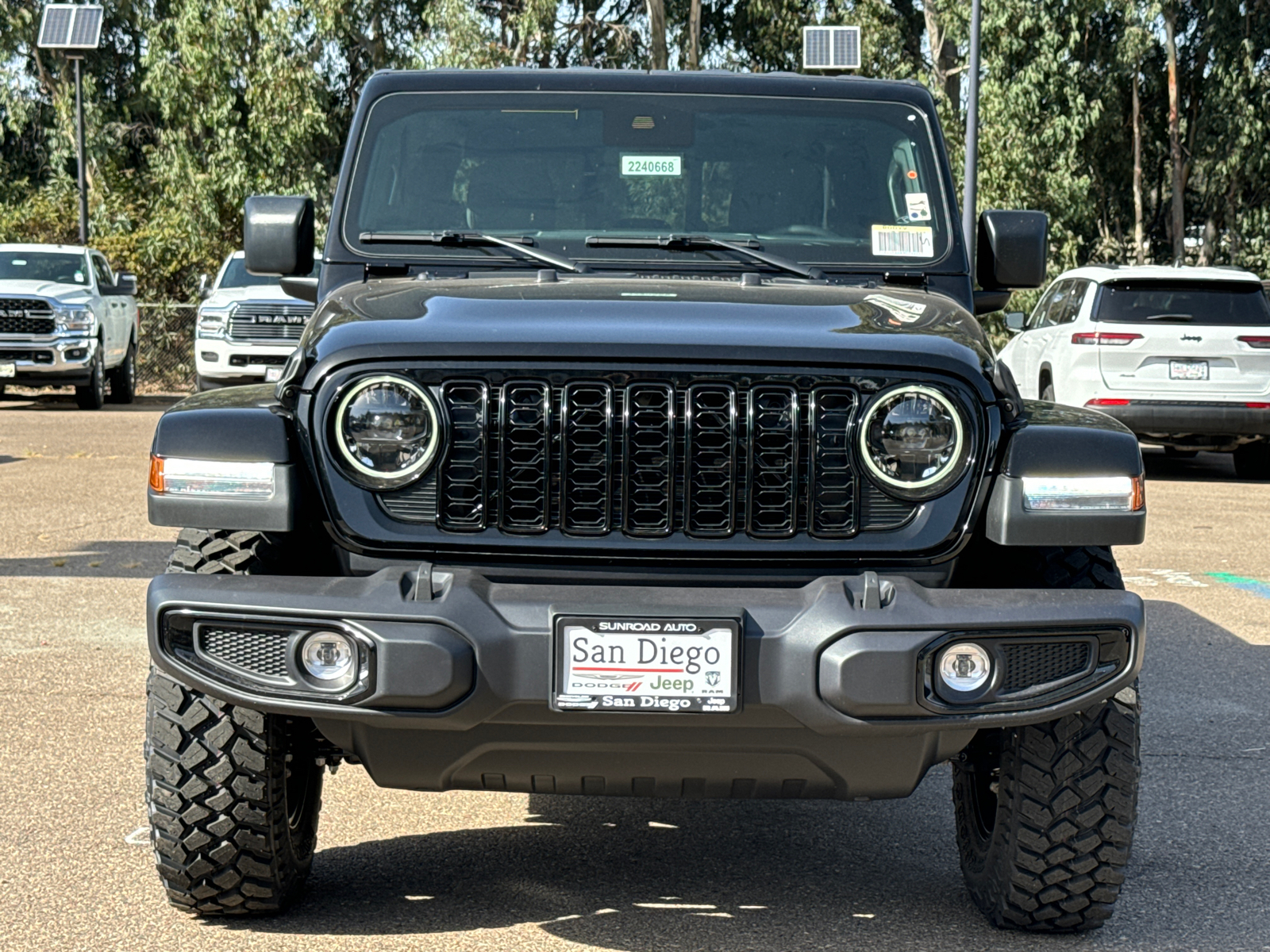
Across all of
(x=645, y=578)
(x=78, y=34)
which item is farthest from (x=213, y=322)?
(x=645, y=578)

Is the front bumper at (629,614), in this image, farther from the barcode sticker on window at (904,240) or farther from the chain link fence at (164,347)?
the chain link fence at (164,347)

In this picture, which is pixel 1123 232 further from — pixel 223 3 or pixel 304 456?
pixel 304 456

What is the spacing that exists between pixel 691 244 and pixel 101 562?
5604 mm

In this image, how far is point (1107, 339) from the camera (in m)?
13.9

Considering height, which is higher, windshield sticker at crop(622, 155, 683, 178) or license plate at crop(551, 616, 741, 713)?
windshield sticker at crop(622, 155, 683, 178)

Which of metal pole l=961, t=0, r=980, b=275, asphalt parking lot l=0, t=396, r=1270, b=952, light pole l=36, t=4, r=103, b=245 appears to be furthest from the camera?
light pole l=36, t=4, r=103, b=245

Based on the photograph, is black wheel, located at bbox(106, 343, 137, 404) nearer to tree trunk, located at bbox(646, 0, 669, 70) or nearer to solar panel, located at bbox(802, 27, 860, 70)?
solar panel, located at bbox(802, 27, 860, 70)

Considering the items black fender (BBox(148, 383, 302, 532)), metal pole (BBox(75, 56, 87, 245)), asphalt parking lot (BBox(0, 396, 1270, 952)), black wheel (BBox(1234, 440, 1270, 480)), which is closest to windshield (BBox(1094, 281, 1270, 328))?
black wheel (BBox(1234, 440, 1270, 480))

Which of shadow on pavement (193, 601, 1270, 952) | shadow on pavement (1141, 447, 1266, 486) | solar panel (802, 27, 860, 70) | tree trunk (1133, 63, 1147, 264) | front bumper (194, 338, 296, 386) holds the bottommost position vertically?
shadow on pavement (1141, 447, 1266, 486)

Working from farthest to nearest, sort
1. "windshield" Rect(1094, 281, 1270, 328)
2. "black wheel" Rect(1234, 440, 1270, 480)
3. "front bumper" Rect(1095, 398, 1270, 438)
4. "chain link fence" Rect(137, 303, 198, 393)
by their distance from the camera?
1. "chain link fence" Rect(137, 303, 198, 393)
2. "black wheel" Rect(1234, 440, 1270, 480)
3. "windshield" Rect(1094, 281, 1270, 328)
4. "front bumper" Rect(1095, 398, 1270, 438)

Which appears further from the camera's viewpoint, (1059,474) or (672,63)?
(672,63)

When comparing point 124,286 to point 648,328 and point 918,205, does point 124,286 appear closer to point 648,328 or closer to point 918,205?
point 918,205

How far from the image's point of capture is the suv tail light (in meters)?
13.8

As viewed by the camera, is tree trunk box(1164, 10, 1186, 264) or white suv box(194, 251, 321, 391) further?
tree trunk box(1164, 10, 1186, 264)
